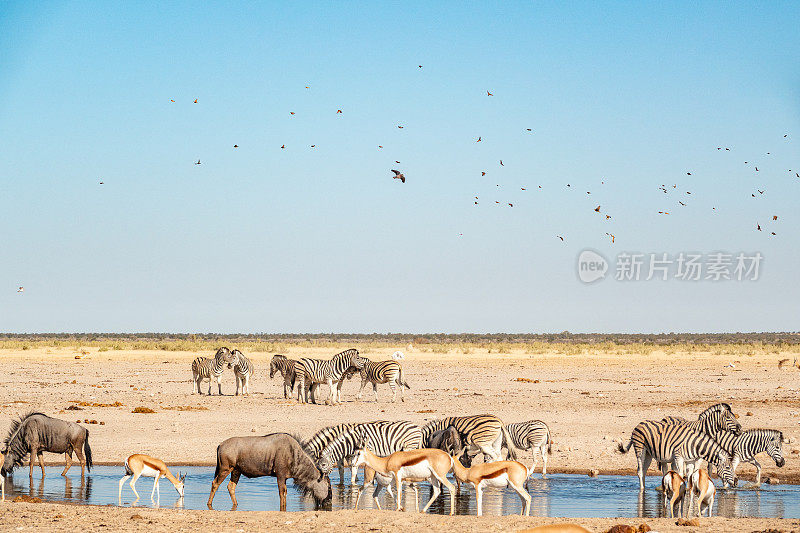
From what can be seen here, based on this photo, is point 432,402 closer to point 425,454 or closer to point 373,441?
point 373,441

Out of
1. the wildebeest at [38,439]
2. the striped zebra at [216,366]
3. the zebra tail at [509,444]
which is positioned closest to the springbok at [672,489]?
the zebra tail at [509,444]

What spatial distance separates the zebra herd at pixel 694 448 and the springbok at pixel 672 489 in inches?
20.2

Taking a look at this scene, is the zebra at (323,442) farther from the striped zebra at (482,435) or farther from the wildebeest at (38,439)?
the wildebeest at (38,439)

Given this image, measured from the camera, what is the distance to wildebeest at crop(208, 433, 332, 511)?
43.4 feet

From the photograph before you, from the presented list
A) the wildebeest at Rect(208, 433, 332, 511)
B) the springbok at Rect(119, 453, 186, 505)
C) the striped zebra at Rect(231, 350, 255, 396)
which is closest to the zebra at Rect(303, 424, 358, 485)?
the wildebeest at Rect(208, 433, 332, 511)

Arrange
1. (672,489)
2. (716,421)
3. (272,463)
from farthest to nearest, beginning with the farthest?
(716,421) < (272,463) < (672,489)

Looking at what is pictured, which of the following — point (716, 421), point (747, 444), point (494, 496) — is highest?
point (716, 421)

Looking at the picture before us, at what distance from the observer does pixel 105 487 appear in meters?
14.9

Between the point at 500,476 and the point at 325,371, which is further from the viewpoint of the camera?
the point at 325,371

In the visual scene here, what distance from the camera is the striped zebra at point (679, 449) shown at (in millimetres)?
14742

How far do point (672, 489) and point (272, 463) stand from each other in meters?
5.59

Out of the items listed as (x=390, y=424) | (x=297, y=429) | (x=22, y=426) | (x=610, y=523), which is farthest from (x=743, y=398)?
(x=22, y=426)

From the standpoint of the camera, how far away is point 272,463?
13375 mm

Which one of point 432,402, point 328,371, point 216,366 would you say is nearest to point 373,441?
point 432,402
